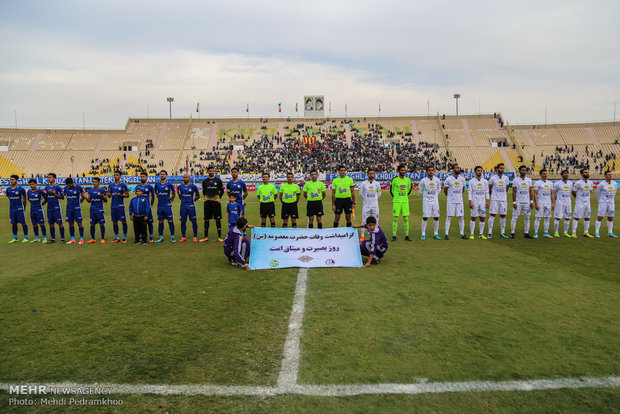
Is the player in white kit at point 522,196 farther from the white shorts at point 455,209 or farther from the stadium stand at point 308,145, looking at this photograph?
the stadium stand at point 308,145

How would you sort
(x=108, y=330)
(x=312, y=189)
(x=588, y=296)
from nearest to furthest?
1. (x=108, y=330)
2. (x=588, y=296)
3. (x=312, y=189)

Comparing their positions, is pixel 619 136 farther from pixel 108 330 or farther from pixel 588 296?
pixel 108 330

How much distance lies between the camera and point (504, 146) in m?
59.5

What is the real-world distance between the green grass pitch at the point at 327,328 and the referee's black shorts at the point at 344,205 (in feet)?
9.85

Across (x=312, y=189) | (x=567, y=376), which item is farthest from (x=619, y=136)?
(x=567, y=376)

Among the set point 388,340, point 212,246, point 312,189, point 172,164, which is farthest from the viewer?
point 172,164

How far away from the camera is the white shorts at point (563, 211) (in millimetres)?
12164

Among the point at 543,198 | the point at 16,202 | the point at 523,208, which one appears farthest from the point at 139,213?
the point at 543,198

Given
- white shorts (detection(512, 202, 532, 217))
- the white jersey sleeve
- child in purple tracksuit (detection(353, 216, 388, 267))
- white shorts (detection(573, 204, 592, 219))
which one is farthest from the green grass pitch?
the white jersey sleeve

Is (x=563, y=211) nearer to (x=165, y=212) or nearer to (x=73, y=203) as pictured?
(x=165, y=212)

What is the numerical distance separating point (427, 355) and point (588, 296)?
3926 mm

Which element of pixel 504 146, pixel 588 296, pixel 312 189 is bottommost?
pixel 588 296

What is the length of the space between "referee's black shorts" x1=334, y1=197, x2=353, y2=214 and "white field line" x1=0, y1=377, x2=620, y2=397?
8068 mm

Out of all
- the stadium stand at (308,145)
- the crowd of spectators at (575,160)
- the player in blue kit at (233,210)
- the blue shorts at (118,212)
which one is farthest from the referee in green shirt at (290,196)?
the crowd of spectators at (575,160)
